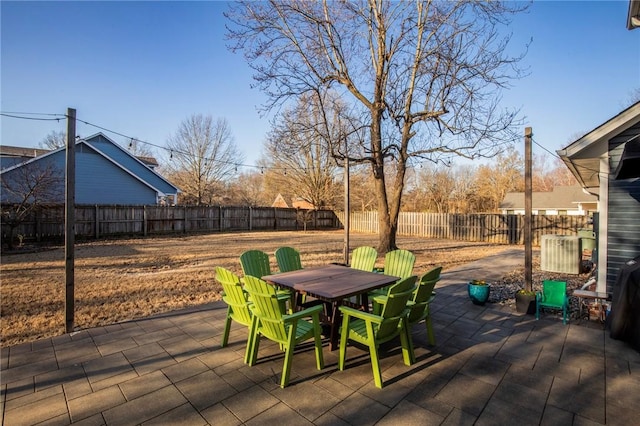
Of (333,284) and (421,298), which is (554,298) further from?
(333,284)

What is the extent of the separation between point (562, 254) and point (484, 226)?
874cm

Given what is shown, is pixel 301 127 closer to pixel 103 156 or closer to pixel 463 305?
pixel 463 305

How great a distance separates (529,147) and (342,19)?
267 inches

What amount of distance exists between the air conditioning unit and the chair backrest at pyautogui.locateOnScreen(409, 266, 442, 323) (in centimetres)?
638

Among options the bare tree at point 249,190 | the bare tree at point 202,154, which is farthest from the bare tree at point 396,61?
the bare tree at point 249,190

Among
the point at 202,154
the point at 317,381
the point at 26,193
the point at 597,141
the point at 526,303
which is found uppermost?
the point at 202,154

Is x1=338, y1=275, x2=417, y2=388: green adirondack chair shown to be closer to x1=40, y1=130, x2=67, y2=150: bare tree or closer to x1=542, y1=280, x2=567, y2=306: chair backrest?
x1=542, y1=280, x2=567, y2=306: chair backrest

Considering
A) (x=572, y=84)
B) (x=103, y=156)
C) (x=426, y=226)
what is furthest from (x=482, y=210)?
(x=103, y=156)

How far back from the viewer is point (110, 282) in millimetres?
6219

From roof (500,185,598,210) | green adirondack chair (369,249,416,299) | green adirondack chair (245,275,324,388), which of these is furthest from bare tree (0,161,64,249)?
roof (500,185,598,210)

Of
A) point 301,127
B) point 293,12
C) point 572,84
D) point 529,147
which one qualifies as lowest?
point 529,147

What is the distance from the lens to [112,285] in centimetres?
598

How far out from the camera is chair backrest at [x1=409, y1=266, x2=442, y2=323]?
298 cm

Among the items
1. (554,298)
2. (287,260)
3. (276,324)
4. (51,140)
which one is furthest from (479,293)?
(51,140)
